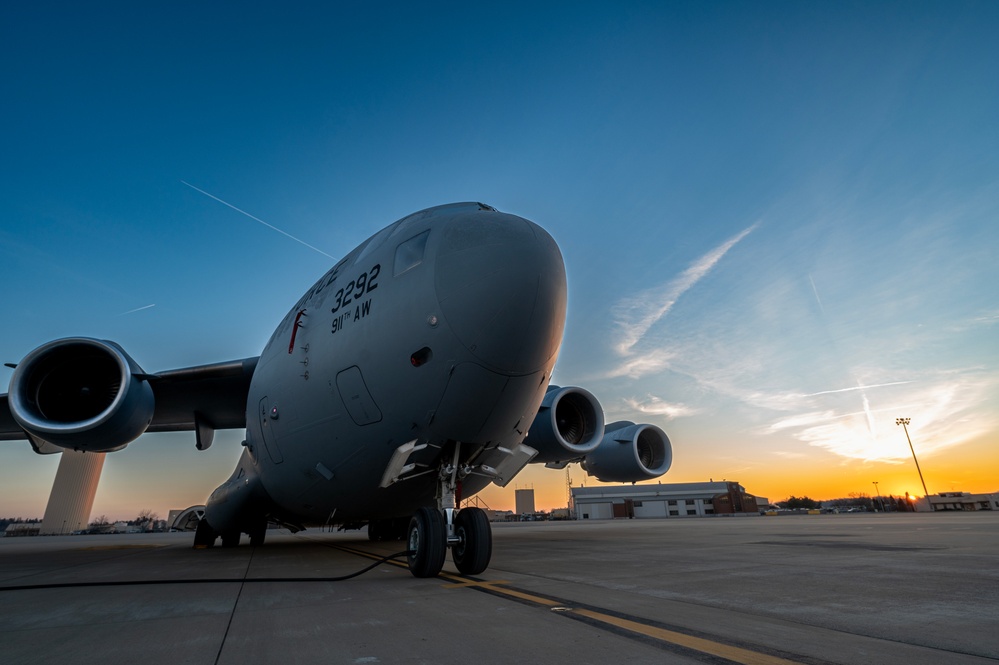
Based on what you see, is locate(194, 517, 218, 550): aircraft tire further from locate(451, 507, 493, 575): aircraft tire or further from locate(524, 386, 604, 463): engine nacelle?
locate(451, 507, 493, 575): aircraft tire

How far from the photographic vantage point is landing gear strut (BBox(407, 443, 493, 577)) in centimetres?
440

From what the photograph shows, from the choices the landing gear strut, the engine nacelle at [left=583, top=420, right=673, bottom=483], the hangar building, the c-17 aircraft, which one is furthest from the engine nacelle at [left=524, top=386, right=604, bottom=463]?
the hangar building

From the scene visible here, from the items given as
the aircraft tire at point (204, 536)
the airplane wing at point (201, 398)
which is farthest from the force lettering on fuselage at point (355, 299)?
the aircraft tire at point (204, 536)

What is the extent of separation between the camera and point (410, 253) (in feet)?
16.8

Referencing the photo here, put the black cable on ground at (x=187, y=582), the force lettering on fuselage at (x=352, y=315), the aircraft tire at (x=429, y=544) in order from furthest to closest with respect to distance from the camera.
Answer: the force lettering on fuselage at (x=352, y=315), the black cable on ground at (x=187, y=582), the aircraft tire at (x=429, y=544)

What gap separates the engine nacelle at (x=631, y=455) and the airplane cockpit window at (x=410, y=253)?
23.4 feet

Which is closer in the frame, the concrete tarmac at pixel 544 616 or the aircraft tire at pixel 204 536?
the concrete tarmac at pixel 544 616

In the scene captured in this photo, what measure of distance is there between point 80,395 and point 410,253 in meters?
7.26

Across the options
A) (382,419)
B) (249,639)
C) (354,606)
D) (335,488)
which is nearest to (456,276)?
(382,419)

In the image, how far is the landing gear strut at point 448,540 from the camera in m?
4.40

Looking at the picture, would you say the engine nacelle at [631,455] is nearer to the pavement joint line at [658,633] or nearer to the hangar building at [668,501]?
the pavement joint line at [658,633]

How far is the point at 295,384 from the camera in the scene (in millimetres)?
6301

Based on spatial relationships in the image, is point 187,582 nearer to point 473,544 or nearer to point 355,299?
point 473,544

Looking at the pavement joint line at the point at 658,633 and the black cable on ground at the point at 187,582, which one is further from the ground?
the black cable on ground at the point at 187,582
